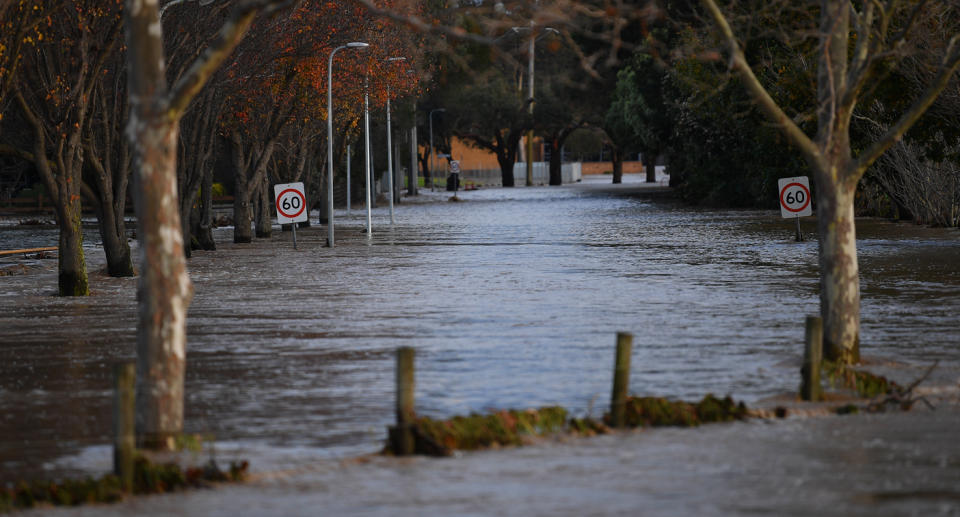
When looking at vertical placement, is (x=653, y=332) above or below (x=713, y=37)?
below

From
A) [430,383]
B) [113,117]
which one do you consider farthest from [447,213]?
[430,383]

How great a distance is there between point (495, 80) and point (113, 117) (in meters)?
76.7

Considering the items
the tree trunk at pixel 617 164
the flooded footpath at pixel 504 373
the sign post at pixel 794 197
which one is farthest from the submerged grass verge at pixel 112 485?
the tree trunk at pixel 617 164

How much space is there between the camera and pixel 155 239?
9688 millimetres

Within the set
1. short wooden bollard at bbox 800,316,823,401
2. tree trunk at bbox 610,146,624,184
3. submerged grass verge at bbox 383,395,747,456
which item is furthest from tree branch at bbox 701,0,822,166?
tree trunk at bbox 610,146,624,184

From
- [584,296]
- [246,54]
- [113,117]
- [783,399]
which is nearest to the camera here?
[783,399]

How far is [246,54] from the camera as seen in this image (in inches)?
1307

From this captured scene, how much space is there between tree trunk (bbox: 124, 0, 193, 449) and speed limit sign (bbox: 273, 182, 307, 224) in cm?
2811

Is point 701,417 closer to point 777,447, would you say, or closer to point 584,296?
point 777,447

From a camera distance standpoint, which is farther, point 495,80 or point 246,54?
point 495,80

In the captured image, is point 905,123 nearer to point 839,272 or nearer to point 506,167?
point 839,272

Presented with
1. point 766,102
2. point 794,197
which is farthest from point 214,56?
point 794,197

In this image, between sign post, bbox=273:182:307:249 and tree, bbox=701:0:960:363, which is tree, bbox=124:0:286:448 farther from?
sign post, bbox=273:182:307:249

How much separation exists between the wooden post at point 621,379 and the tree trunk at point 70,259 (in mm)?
14716
